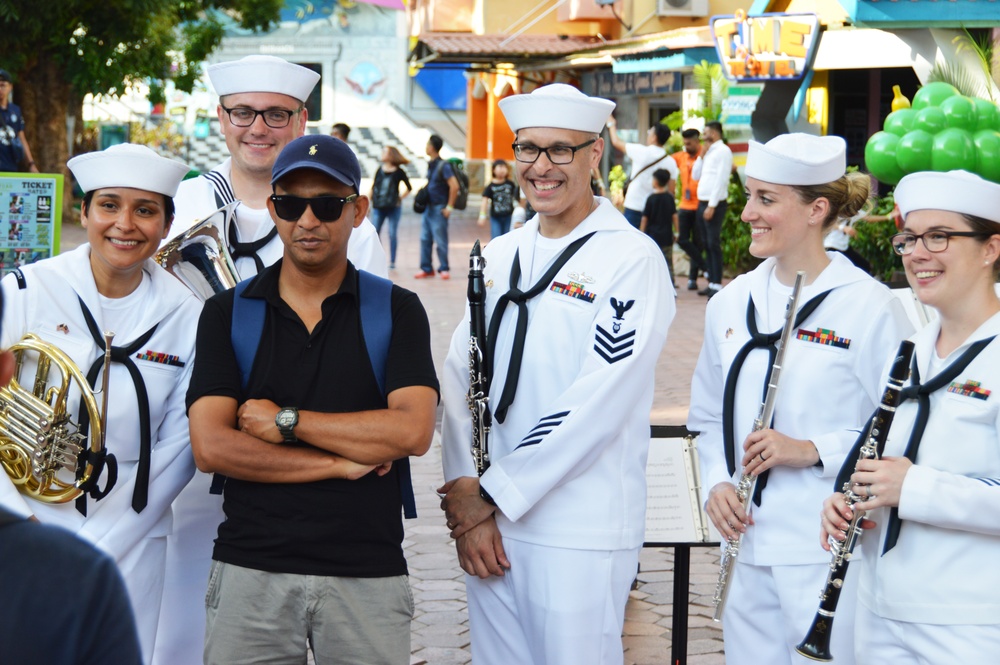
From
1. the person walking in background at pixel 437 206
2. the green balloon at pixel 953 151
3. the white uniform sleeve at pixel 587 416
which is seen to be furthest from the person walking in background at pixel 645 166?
the white uniform sleeve at pixel 587 416

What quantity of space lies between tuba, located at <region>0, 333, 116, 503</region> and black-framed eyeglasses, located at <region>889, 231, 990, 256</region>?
7.35 feet

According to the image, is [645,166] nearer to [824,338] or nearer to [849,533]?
[824,338]

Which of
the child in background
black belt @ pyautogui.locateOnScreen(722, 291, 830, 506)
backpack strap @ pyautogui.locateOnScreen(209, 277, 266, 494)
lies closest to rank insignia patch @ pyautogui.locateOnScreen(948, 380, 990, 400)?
black belt @ pyautogui.locateOnScreen(722, 291, 830, 506)

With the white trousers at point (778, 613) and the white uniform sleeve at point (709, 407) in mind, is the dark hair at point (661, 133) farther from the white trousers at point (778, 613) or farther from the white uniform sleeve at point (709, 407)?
the white trousers at point (778, 613)

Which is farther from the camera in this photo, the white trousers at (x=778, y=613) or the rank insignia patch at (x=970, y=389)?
the white trousers at (x=778, y=613)

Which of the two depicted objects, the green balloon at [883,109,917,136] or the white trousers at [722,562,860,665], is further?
the green balloon at [883,109,917,136]

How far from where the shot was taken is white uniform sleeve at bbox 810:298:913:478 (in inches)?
146

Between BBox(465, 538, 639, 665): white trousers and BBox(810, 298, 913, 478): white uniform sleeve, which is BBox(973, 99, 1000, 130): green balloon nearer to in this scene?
BBox(810, 298, 913, 478): white uniform sleeve

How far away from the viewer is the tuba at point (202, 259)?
13.5 feet

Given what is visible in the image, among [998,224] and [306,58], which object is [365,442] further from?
[306,58]

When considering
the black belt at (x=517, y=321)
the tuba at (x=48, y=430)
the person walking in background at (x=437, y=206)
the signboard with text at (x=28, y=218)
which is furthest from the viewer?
the person walking in background at (x=437, y=206)

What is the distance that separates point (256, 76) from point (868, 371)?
7.35 feet

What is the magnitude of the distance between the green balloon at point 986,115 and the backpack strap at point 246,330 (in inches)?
119

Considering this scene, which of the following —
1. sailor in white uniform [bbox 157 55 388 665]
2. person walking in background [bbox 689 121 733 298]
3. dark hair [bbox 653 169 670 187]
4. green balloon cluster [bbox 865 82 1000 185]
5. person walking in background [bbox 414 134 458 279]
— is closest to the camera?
sailor in white uniform [bbox 157 55 388 665]
